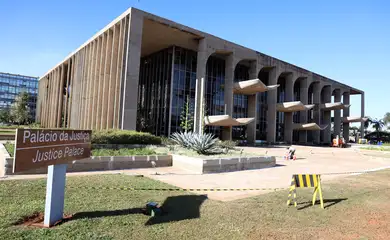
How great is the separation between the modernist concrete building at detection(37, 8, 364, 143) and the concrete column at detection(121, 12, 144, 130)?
89mm

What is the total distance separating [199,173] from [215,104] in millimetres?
25528

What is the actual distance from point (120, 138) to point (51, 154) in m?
12.7

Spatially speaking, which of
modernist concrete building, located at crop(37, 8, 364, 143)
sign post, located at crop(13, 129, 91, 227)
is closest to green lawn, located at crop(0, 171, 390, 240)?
sign post, located at crop(13, 129, 91, 227)

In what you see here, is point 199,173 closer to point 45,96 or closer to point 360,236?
point 360,236

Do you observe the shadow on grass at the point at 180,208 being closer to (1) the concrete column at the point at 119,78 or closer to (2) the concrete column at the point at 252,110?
(1) the concrete column at the point at 119,78

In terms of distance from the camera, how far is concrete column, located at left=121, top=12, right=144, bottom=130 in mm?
23453

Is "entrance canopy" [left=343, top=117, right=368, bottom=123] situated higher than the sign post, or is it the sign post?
"entrance canopy" [left=343, top=117, right=368, bottom=123]

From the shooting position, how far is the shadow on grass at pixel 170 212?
17.2ft

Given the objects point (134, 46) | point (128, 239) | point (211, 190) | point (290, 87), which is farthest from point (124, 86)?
point (290, 87)

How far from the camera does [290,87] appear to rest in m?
43.2

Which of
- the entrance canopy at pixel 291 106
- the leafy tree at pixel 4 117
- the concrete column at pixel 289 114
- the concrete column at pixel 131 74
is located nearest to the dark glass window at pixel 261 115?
the concrete column at pixel 289 114

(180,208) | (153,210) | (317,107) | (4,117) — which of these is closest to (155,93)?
(180,208)

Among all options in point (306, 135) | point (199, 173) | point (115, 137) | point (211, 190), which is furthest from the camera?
point (306, 135)

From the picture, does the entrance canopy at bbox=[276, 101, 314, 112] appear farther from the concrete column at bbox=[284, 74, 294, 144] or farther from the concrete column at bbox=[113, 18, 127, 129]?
the concrete column at bbox=[113, 18, 127, 129]
